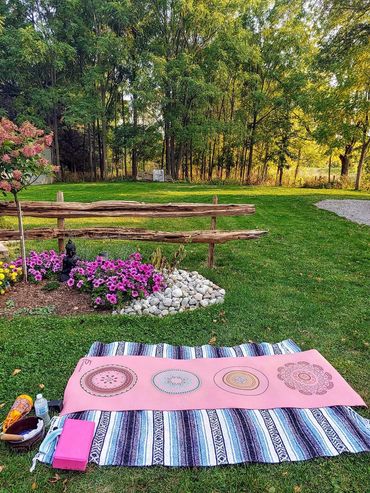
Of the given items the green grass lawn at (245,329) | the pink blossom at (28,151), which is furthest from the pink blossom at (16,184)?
the green grass lawn at (245,329)

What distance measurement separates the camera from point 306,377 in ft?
9.02

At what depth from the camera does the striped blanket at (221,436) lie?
1998 millimetres

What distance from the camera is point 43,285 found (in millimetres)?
4301

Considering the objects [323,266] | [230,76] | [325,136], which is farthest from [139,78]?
[323,266]

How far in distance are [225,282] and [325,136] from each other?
11477 millimetres

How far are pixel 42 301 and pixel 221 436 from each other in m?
2.61

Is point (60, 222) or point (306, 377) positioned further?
point (60, 222)

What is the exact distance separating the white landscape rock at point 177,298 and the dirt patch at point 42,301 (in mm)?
526

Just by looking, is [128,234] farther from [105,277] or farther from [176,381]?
[176,381]

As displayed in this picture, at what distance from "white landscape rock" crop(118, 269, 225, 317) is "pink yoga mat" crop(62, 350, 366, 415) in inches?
36.9

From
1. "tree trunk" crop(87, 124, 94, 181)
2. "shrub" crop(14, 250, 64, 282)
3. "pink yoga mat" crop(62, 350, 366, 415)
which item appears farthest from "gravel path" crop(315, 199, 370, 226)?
"tree trunk" crop(87, 124, 94, 181)

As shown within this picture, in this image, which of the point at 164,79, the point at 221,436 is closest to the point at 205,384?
the point at 221,436

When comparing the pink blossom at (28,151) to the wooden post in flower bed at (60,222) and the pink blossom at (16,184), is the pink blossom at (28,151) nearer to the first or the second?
the pink blossom at (16,184)

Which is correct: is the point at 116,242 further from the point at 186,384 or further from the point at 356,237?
the point at 356,237
